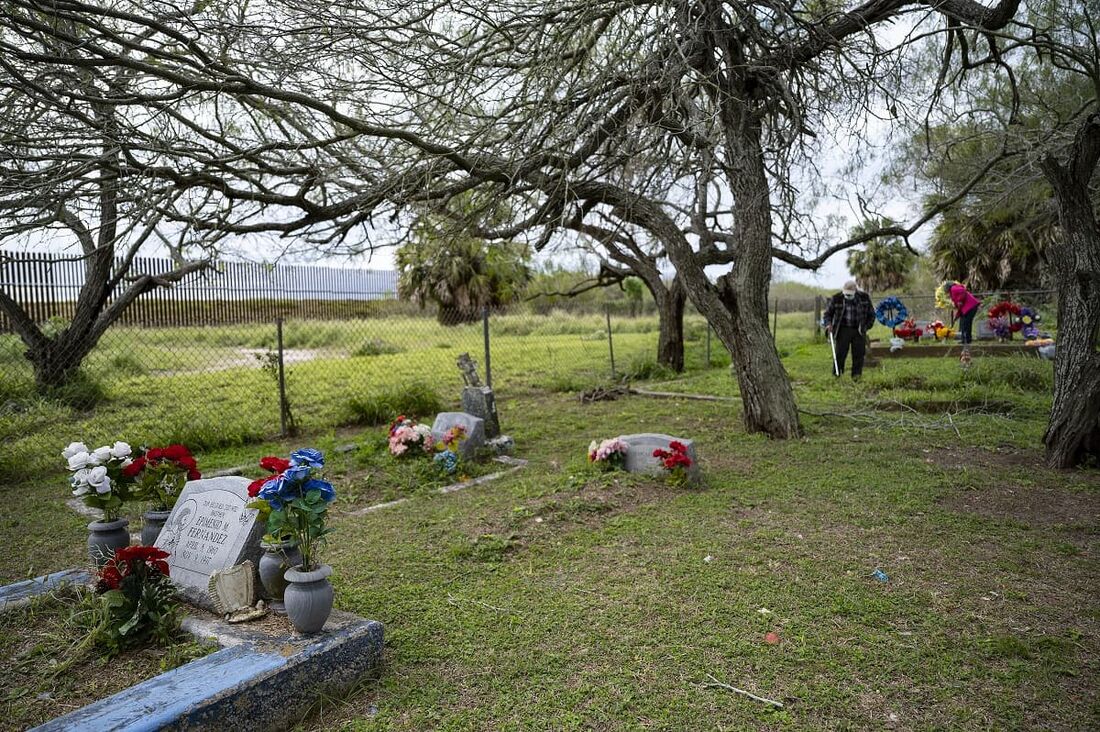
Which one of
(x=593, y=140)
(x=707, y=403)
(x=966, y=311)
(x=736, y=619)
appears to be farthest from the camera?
(x=966, y=311)

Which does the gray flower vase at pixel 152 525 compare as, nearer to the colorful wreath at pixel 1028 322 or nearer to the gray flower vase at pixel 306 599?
the gray flower vase at pixel 306 599

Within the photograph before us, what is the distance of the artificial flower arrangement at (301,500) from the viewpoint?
2896mm

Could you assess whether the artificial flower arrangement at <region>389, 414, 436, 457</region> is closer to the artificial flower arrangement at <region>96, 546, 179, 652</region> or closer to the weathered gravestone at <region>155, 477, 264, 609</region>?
the weathered gravestone at <region>155, 477, 264, 609</region>

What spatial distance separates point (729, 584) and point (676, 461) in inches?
79.9

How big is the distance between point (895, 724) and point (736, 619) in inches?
36.6

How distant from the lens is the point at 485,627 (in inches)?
137

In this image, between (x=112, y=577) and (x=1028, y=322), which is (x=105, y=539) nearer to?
(x=112, y=577)

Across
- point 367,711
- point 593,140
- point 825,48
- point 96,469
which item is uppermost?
point 825,48

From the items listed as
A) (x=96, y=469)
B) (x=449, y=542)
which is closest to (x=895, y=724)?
(x=449, y=542)

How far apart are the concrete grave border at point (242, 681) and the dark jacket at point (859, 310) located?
437 inches

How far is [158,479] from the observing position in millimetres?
4012

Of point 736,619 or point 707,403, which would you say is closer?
point 736,619

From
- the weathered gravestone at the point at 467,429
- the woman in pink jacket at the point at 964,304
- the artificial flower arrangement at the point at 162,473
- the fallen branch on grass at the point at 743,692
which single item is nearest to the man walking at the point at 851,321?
the woman in pink jacket at the point at 964,304

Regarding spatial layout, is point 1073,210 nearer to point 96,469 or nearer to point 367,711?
point 367,711
